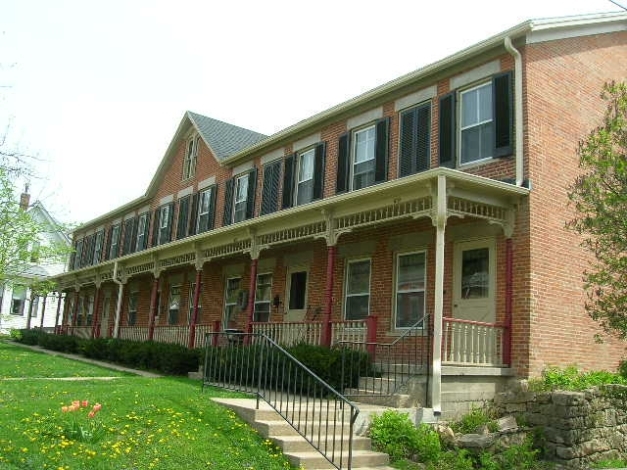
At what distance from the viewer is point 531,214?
11422 millimetres

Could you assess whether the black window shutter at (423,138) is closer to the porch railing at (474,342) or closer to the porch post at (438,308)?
the porch post at (438,308)

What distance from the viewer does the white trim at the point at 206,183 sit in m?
22.3

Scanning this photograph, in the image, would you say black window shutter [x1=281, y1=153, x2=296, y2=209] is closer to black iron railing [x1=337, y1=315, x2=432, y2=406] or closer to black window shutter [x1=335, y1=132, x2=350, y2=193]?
black window shutter [x1=335, y1=132, x2=350, y2=193]

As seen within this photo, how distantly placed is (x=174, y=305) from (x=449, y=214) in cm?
1487

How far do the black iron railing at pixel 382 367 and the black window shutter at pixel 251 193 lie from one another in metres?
7.63

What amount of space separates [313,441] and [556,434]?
369 cm

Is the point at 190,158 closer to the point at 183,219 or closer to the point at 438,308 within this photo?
the point at 183,219

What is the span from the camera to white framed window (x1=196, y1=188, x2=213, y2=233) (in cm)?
2220

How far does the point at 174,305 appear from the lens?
2344 centimetres

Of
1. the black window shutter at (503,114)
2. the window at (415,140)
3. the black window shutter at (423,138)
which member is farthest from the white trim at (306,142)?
the black window shutter at (503,114)

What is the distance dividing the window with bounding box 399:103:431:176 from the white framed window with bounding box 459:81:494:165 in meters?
0.86

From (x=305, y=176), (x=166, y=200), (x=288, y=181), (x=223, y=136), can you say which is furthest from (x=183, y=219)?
(x=305, y=176)

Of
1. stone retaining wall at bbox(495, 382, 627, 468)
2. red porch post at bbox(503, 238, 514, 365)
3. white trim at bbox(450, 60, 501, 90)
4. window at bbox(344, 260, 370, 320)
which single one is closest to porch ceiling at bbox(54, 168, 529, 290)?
red porch post at bbox(503, 238, 514, 365)

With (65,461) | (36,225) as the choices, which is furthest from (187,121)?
(65,461)
